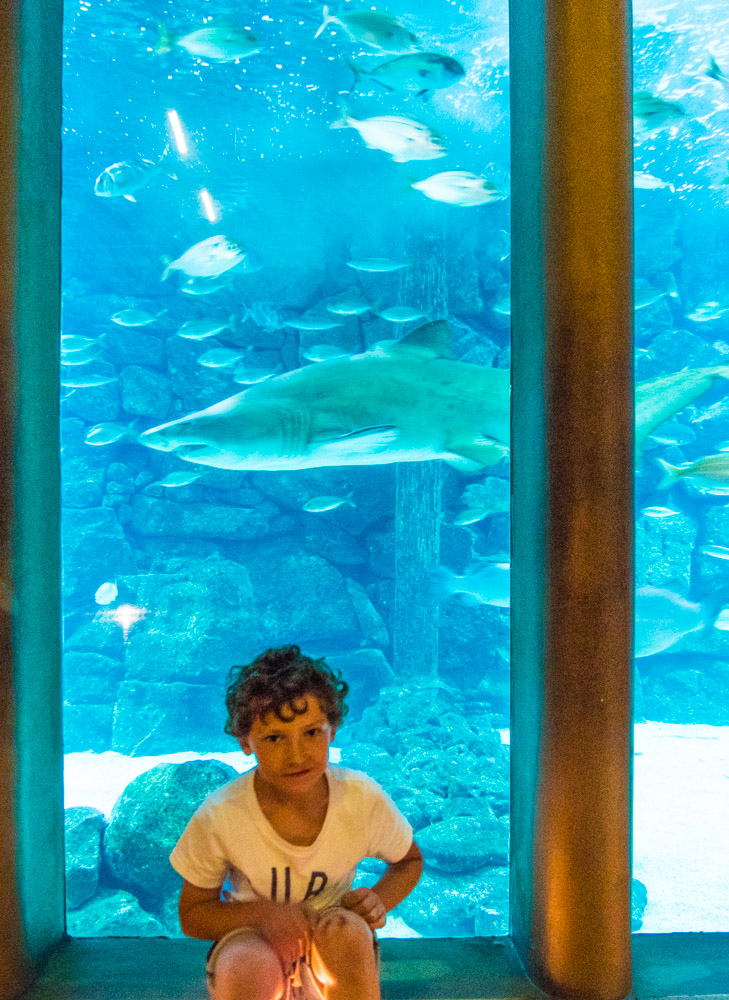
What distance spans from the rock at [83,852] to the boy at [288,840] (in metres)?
3.56

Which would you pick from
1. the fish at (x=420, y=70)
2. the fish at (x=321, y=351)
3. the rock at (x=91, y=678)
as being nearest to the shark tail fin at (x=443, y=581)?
the fish at (x=321, y=351)

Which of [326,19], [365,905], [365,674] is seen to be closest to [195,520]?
[365,674]

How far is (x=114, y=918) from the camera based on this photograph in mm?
3930

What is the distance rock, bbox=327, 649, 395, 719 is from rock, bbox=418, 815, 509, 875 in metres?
6.35

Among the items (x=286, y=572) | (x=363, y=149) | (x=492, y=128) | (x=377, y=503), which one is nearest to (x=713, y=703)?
(x=377, y=503)

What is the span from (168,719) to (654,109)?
378 inches

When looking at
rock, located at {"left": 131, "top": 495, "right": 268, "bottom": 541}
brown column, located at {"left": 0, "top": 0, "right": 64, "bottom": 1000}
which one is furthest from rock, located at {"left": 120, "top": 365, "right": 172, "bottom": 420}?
brown column, located at {"left": 0, "top": 0, "right": 64, "bottom": 1000}

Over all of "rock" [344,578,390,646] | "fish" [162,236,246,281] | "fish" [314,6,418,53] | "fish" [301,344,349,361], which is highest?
"fish" [314,6,418,53]

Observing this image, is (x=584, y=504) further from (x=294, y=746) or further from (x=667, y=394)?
(x=667, y=394)

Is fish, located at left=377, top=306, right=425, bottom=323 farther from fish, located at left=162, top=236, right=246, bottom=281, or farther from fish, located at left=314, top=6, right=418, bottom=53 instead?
fish, located at left=314, top=6, right=418, bottom=53

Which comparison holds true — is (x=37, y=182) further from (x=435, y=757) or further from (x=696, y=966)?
(x=435, y=757)

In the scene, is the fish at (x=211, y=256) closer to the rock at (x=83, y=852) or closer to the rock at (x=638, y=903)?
the rock at (x=83, y=852)

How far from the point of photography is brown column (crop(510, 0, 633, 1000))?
4.73ft

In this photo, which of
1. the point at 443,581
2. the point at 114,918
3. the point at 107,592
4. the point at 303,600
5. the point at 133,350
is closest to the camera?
the point at 114,918
